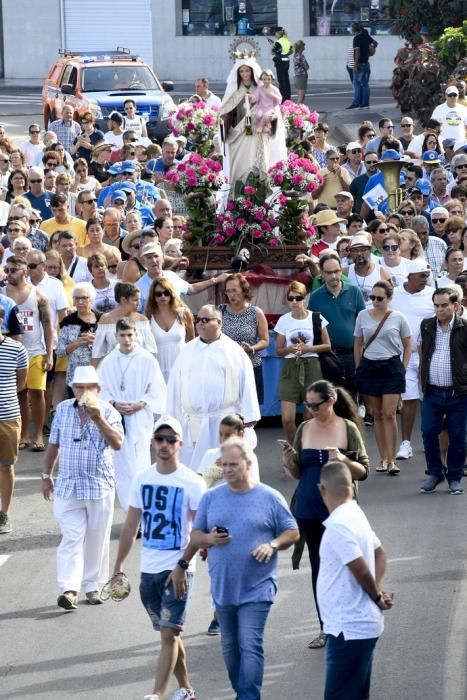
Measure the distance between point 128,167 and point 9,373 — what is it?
7.92 metres

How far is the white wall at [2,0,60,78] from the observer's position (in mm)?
49594

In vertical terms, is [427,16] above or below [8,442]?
above

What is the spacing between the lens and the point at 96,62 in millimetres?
33594

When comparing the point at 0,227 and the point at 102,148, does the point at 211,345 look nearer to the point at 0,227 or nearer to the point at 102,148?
the point at 0,227

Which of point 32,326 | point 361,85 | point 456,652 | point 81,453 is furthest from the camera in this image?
point 361,85

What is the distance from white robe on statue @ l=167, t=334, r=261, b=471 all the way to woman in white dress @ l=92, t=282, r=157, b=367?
1.39m

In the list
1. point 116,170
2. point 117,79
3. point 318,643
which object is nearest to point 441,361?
point 318,643

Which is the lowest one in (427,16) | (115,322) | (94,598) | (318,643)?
(94,598)

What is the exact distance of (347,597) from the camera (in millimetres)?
8375

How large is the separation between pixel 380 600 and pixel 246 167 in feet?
31.8

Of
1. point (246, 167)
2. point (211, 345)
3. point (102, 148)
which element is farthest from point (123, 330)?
point (102, 148)

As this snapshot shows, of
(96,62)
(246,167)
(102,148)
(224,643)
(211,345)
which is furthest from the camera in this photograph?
(96,62)

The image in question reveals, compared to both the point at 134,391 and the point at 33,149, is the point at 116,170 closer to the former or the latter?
the point at 33,149

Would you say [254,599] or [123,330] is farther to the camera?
[123,330]
